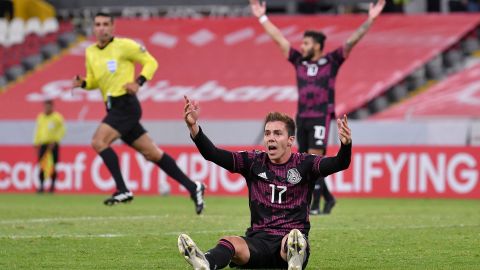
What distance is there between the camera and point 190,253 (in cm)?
716

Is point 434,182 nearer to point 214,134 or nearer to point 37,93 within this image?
point 214,134

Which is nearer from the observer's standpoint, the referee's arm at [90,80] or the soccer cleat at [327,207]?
the referee's arm at [90,80]

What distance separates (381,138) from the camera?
23812mm

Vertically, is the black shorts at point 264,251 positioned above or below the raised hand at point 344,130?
below

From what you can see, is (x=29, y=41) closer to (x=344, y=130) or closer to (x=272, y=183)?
(x=272, y=183)

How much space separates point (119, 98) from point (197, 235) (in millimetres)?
3585

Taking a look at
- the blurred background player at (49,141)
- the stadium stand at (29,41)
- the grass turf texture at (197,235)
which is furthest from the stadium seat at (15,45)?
the grass turf texture at (197,235)

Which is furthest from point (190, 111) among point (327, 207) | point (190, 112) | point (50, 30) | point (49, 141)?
point (50, 30)

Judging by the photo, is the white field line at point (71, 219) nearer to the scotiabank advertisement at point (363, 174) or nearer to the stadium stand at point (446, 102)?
the scotiabank advertisement at point (363, 174)

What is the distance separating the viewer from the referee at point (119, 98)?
13852 millimetres

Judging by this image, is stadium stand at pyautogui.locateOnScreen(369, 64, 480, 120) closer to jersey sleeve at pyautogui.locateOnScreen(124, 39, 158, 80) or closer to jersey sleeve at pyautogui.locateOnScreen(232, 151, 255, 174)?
jersey sleeve at pyautogui.locateOnScreen(124, 39, 158, 80)

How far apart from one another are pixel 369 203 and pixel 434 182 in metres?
2.78

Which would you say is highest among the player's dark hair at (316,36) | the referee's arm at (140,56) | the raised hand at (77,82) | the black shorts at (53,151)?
the player's dark hair at (316,36)

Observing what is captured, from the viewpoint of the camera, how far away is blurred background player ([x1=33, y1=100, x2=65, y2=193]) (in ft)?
77.5
